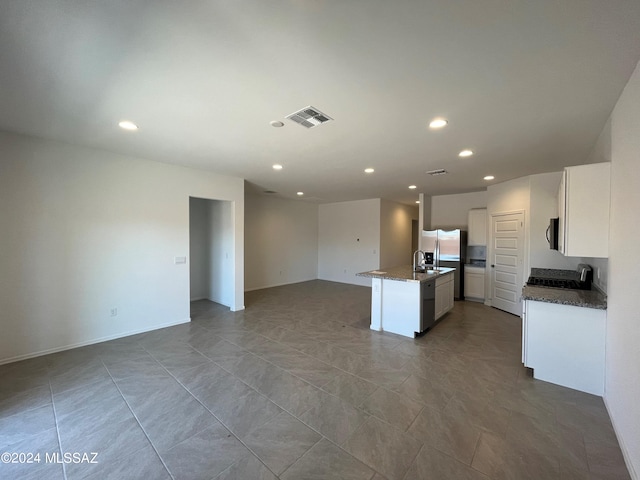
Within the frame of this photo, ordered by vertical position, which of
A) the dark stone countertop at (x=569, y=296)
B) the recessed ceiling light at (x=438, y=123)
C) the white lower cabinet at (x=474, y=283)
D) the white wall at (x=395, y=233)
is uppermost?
the recessed ceiling light at (x=438, y=123)

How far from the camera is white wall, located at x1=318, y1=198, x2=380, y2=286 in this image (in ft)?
26.2

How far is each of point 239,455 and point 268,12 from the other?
274 cm

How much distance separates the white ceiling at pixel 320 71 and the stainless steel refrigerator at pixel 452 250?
319 cm

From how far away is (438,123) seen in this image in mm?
2645

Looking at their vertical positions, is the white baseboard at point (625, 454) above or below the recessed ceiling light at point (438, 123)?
below

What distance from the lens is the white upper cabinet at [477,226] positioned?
20.2 ft

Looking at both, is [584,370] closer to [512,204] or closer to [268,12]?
[512,204]

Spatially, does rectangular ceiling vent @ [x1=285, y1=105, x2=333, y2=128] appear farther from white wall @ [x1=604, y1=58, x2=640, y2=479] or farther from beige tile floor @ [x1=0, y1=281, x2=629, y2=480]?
beige tile floor @ [x1=0, y1=281, x2=629, y2=480]

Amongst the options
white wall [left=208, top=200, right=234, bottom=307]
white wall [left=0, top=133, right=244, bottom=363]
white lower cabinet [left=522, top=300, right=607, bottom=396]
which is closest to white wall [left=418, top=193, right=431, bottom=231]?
white lower cabinet [left=522, top=300, right=607, bottom=396]

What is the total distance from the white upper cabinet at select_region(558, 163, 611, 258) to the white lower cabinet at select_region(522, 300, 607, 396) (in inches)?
24.2

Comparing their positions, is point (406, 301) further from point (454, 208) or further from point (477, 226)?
point (454, 208)

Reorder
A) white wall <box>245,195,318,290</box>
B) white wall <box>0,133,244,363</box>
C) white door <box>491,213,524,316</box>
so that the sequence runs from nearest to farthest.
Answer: white wall <box>0,133,244,363</box> → white door <box>491,213,524,316</box> → white wall <box>245,195,318,290</box>

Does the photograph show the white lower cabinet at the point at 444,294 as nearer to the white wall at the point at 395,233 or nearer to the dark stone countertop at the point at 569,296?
the dark stone countertop at the point at 569,296

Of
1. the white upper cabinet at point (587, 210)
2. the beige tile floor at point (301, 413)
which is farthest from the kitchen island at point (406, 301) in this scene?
the white upper cabinet at point (587, 210)
